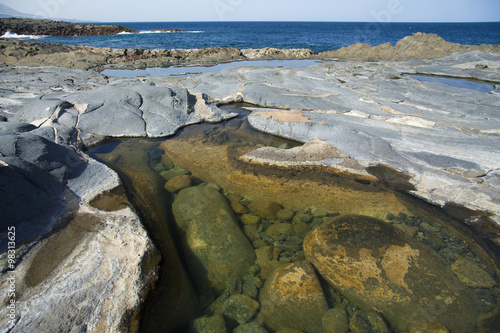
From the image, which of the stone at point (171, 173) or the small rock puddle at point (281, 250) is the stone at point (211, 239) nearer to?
the small rock puddle at point (281, 250)

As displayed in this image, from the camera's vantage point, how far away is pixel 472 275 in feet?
9.41

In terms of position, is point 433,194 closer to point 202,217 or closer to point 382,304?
point 382,304

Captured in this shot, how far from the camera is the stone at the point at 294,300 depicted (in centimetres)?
248

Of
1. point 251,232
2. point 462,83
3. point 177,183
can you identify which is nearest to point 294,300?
point 251,232

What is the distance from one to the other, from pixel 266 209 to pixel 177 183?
5.09ft

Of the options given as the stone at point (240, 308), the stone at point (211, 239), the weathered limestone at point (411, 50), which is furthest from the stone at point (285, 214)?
the weathered limestone at point (411, 50)

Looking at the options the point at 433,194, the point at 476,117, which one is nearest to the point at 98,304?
the point at 433,194

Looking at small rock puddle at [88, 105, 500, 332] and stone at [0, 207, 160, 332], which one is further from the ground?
stone at [0, 207, 160, 332]

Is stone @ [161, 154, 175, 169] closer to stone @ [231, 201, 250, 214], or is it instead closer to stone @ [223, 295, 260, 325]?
stone @ [231, 201, 250, 214]

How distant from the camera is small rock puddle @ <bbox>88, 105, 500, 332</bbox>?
2.47 meters

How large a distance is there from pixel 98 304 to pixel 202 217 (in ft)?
5.26

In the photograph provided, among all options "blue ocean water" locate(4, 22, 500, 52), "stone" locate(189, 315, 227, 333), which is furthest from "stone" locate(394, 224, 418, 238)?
"blue ocean water" locate(4, 22, 500, 52)

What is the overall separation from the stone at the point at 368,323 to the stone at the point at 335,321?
7cm

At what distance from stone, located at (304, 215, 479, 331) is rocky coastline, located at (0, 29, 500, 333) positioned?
13mm
